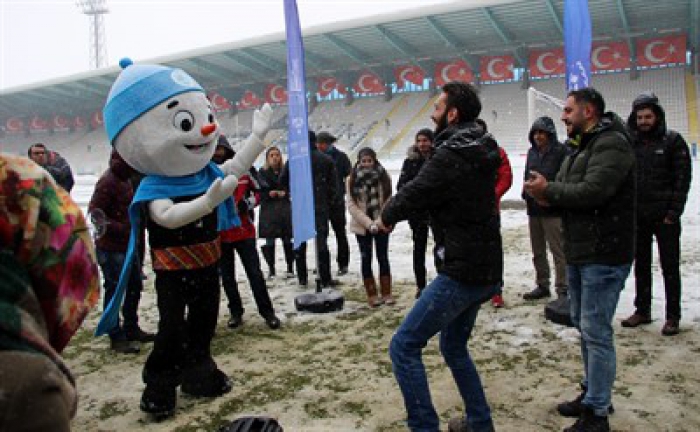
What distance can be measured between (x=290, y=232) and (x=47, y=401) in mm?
5364

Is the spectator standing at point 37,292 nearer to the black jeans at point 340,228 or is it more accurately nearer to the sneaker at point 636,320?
the sneaker at point 636,320

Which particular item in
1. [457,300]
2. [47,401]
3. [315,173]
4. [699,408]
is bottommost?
[699,408]

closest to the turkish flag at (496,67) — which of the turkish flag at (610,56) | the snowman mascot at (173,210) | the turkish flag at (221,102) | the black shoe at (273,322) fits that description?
the turkish flag at (610,56)

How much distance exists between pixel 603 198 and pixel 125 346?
141 inches

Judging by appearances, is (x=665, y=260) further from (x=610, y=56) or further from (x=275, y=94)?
(x=275, y=94)

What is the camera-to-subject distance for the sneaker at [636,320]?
396 cm

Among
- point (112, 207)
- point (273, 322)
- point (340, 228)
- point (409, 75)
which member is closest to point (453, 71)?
point (409, 75)

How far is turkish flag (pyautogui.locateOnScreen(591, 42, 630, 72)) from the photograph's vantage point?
24.4 metres

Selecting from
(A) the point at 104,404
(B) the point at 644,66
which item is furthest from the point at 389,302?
(B) the point at 644,66

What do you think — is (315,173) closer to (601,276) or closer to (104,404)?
(104,404)

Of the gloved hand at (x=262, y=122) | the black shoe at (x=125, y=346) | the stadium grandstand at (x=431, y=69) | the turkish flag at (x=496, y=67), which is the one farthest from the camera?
the turkish flag at (x=496, y=67)

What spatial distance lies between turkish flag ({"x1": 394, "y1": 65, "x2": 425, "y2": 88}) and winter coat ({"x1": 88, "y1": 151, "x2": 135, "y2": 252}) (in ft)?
88.0

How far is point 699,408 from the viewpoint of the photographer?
275 cm

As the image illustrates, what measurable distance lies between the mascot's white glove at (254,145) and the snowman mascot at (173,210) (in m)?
0.05
